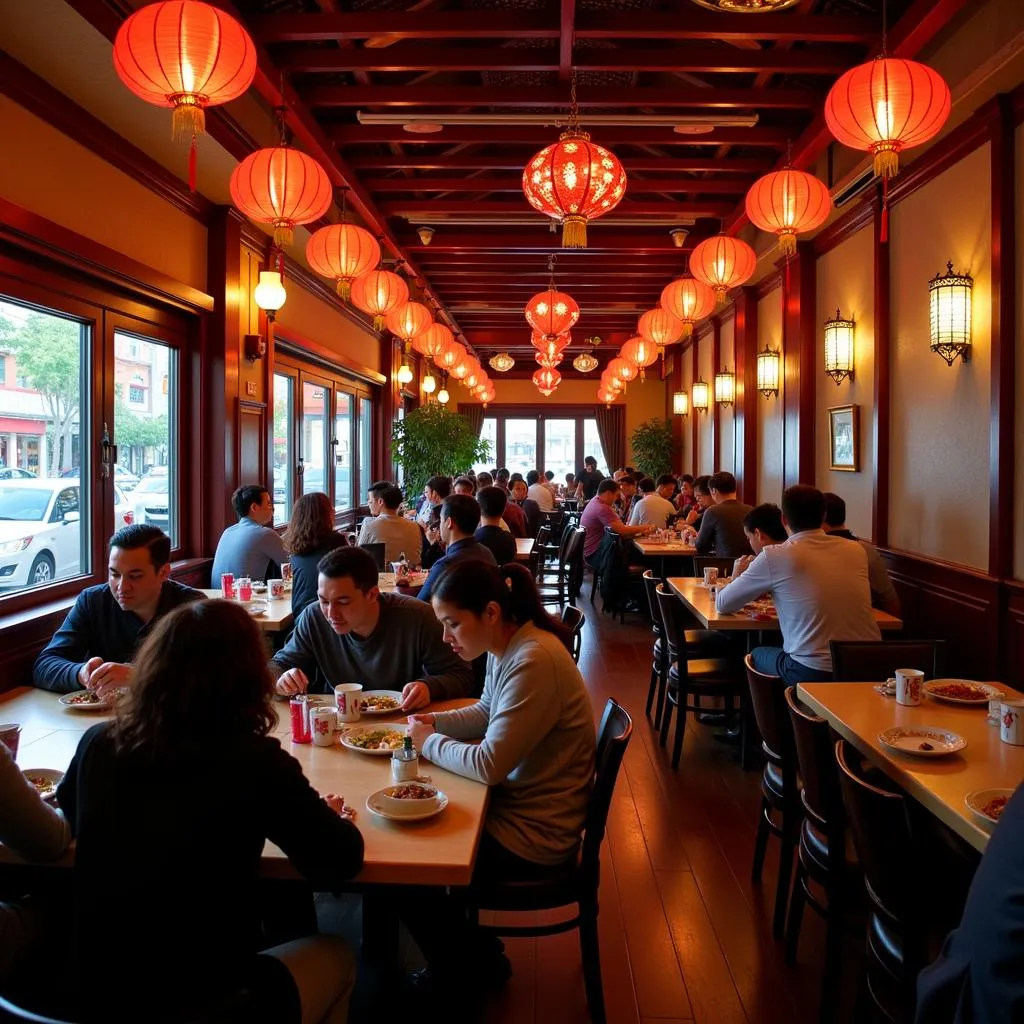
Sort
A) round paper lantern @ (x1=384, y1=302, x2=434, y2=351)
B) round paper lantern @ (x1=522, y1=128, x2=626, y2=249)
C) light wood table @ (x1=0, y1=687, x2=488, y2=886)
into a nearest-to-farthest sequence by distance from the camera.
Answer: light wood table @ (x1=0, y1=687, x2=488, y2=886) → round paper lantern @ (x1=522, y1=128, x2=626, y2=249) → round paper lantern @ (x1=384, y1=302, x2=434, y2=351)

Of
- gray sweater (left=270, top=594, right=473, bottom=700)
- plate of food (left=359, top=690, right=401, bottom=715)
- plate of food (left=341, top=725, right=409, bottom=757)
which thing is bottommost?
plate of food (left=341, top=725, right=409, bottom=757)

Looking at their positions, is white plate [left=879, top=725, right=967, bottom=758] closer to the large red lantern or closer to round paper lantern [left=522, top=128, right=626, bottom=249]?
round paper lantern [left=522, top=128, right=626, bottom=249]

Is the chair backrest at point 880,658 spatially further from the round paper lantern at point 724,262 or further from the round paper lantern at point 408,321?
the round paper lantern at point 408,321

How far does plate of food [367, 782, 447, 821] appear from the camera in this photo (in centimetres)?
185

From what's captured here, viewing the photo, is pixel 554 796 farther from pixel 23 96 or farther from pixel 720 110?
pixel 720 110

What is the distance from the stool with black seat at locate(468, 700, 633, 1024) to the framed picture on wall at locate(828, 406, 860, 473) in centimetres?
487

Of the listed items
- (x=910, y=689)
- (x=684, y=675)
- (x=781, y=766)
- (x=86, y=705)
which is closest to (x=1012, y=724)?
(x=910, y=689)

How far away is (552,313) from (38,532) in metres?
5.07

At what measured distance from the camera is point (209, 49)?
290cm

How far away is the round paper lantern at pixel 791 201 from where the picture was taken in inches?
186

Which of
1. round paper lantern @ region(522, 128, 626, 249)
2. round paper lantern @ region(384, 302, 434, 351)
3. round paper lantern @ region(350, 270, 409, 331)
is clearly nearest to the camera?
round paper lantern @ region(522, 128, 626, 249)

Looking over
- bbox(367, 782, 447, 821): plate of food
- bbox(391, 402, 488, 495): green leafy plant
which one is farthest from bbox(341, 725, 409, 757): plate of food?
bbox(391, 402, 488, 495): green leafy plant

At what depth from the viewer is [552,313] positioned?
7.81m

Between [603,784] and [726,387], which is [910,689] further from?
[726,387]
